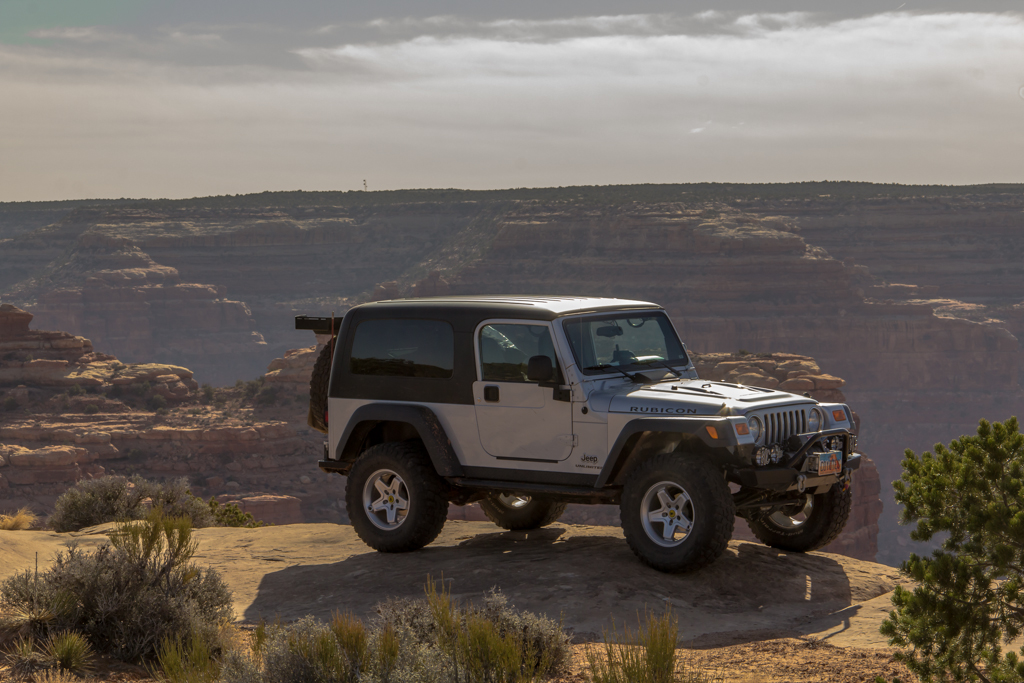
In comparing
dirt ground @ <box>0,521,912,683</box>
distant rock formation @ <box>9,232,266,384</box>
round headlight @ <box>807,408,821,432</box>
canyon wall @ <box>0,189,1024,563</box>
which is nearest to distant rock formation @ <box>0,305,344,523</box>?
dirt ground @ <box>0,521,912,683</box>

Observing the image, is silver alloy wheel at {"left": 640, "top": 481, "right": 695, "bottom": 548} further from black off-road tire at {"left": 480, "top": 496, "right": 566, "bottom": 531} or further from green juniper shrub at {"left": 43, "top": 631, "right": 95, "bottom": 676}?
green juniper shrub at {"left": 43, "top": 631, "right": 95, "bottom": 676}

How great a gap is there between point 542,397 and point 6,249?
133m

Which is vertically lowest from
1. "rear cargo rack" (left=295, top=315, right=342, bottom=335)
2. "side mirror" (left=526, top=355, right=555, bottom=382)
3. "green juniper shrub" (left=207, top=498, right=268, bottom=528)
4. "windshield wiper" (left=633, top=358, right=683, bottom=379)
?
"green juniper shrub" (left=207, top=498, right=268, bottom=528)

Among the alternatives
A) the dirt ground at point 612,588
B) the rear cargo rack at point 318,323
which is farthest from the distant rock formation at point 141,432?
the dirt ground at point 612,588

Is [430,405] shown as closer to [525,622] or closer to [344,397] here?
[344,397]

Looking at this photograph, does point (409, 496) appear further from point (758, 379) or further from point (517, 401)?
point (758, 379)

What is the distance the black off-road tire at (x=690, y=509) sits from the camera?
7.38 metres

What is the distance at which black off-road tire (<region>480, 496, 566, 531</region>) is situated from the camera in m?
10.3

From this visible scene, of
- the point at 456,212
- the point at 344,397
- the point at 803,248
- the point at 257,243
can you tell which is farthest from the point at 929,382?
the point at 344,397

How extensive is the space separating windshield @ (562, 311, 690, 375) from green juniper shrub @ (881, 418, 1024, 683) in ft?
13.1

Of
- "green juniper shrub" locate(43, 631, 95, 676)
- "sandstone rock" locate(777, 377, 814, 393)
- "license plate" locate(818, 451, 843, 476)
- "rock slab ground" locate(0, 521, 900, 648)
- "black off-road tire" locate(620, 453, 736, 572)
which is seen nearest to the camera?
"green juniper shrub" locate(43, 631, 95, 676)

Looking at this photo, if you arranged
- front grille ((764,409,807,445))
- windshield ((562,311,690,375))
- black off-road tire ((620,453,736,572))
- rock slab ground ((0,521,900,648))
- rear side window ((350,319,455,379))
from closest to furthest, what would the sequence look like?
1. rock slab ground ((0,521,900,648))
2. black off-road tire ((620,453,736,572))
3. front grille ((764,409,807,445))
4. windshield ((562,311,690,375))
5. rear side window ((350,319,455,379))

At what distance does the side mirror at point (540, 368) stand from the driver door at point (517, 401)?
17 cm

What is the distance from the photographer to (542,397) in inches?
328
